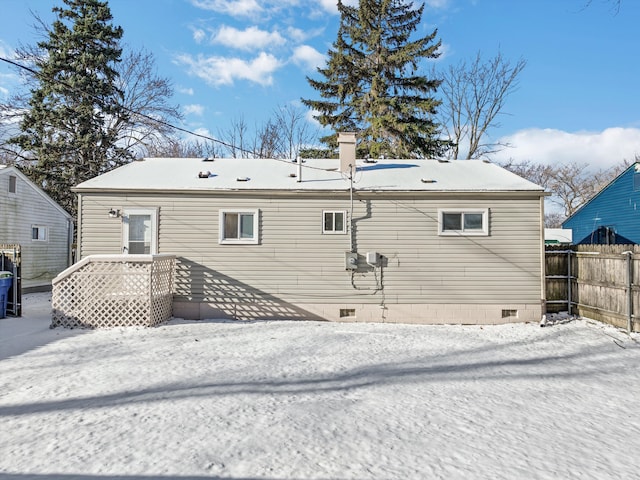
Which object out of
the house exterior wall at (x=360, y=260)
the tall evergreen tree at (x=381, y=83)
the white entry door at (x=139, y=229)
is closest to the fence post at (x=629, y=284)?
the house exterior wall at (x=360, y=260)

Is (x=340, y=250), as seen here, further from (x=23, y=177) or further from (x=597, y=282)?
(x=23, y=177)

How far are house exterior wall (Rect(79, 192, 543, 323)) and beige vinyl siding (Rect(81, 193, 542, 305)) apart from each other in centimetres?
2

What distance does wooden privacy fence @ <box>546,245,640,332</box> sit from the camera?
7.42m

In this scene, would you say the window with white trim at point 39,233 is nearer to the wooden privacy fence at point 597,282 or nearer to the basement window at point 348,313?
the basement window at point 348,313

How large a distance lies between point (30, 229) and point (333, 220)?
41.4 feet

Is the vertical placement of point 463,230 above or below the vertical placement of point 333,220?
below

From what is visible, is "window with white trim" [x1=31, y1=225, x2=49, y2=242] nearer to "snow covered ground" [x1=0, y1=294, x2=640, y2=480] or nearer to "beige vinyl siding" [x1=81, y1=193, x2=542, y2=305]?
"beige vinyl siding" [x1=81, y1=193, x2=542, y2=305]

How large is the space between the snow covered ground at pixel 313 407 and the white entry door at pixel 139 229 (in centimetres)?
246

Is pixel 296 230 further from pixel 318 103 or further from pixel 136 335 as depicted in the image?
pixel 318 103

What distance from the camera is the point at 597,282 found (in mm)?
8359

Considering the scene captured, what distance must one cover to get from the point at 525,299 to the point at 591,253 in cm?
178

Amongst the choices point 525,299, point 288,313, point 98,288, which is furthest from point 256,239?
point 525,299

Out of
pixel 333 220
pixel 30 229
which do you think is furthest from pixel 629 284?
pixel 30 229

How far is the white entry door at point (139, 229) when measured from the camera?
28.9ft
